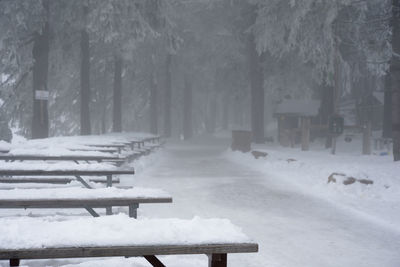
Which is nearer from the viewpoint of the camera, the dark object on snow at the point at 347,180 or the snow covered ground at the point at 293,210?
the snow covered ground at the point at 293,210

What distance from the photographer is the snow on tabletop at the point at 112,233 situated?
295cm

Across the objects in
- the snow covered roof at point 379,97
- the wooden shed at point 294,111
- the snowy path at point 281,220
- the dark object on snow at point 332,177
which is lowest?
the snowy path at point 281,220

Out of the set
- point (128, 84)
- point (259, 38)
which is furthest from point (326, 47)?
point (128, 84)

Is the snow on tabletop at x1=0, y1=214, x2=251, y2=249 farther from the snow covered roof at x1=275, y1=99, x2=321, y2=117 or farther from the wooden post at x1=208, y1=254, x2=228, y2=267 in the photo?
the snow covered roof at x1=275, y1=99, x2=321, y2=117

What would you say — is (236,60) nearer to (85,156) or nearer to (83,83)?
(83,83)

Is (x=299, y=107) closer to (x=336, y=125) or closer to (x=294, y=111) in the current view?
(x=294, y=111)

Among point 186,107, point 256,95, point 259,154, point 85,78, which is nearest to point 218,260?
point 259,154

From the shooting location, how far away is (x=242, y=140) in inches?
856

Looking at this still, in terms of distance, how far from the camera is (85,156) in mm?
8797

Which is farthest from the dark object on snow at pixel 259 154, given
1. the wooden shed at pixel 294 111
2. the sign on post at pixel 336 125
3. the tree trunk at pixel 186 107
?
the tree trunk at pixel 186 107

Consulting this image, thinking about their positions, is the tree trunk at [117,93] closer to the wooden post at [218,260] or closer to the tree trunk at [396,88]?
the tree trunk at [396,88]

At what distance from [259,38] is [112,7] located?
6.86 m

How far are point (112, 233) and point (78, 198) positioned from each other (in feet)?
5.60

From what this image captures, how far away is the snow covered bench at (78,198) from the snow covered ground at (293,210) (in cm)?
66
